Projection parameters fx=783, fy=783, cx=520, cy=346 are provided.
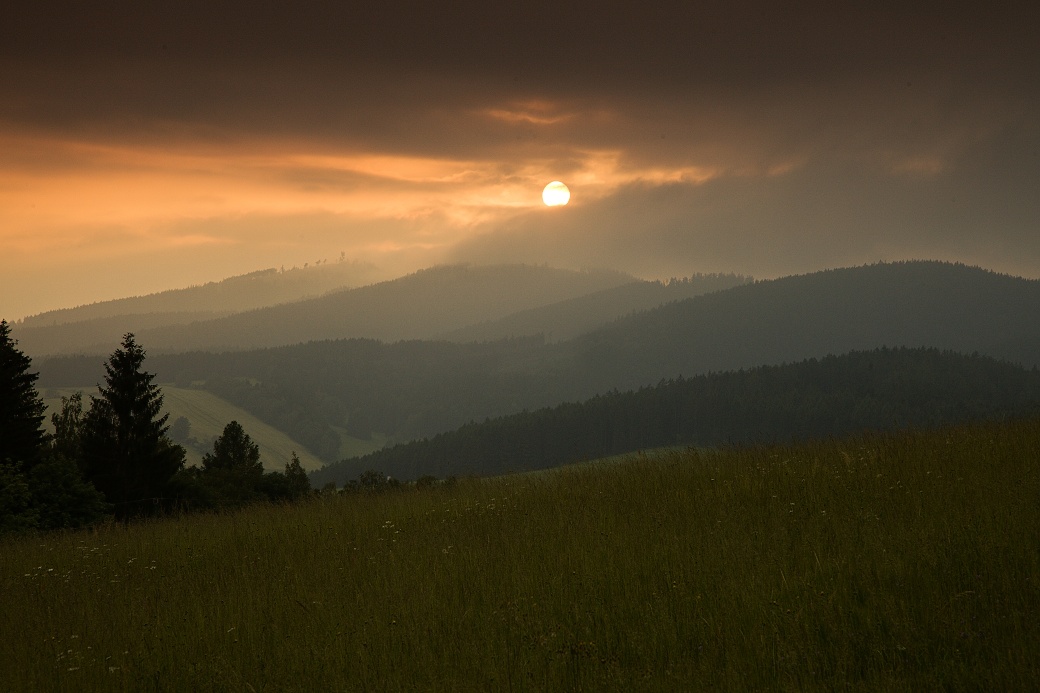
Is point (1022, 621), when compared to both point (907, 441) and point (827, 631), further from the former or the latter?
point (907, 441)

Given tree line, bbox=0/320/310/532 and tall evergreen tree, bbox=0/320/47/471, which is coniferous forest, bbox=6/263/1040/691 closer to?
tree line, bbox=0/320/310/532

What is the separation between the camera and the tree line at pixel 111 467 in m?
21.3

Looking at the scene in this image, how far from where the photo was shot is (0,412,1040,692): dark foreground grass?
601cm

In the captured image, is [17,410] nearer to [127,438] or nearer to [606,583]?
[127,438]

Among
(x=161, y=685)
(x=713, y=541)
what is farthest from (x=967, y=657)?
(x=161, y=685)

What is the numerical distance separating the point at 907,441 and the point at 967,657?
684cm

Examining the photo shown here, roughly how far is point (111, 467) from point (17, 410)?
12.8 meters

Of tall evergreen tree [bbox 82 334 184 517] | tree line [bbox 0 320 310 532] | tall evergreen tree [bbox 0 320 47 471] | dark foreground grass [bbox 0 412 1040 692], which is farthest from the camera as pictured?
tall evergreen tree [bbox 82 334 184 517]

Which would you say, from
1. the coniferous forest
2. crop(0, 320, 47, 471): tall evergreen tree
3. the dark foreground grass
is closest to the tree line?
crop(0, 320, 47, 471): tall evergreen tree

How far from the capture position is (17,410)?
34.3 m

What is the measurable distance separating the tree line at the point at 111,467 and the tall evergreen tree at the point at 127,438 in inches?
2.3

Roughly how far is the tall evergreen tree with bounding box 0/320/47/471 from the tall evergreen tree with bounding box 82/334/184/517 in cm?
847

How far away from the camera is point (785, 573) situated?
733cm

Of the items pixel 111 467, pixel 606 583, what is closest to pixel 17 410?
pixel 111 467
